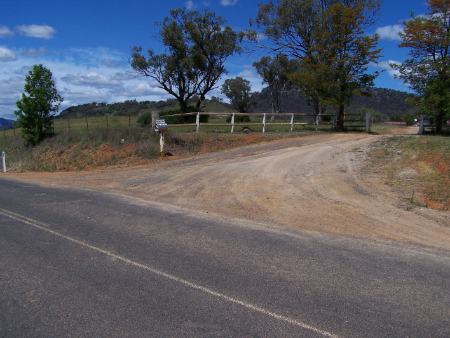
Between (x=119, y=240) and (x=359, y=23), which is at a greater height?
(x=359, y=23)

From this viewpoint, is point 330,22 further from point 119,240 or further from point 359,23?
point 119,240

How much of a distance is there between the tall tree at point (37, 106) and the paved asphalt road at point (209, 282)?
888 inches

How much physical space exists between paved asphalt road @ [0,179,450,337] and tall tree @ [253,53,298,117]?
54486 millimetres

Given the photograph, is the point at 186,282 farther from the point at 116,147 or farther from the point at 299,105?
the point at 299,105

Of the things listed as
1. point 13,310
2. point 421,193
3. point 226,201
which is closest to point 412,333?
point 13,310

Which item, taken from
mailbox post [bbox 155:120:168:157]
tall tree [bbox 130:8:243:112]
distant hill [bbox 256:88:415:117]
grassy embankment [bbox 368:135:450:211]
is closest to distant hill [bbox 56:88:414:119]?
distant hill [bbox 256:88:415:117]

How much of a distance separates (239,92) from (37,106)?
53.8m

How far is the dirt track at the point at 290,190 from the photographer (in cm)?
768

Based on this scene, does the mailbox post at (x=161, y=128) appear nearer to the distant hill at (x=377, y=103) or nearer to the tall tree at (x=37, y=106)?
the tall tree at (x=37, y=106)

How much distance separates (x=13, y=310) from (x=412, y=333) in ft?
15.0

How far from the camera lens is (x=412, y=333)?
12.0 feet

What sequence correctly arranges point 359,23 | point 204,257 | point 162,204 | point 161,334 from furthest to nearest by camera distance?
point 359,23 < point 162,204 < point 204,257 < point 161,334

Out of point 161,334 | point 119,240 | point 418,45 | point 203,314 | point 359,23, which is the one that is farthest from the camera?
point 359,23

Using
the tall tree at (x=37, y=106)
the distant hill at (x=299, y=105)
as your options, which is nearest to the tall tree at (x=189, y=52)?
the tall tree at (x=37, y=106)
